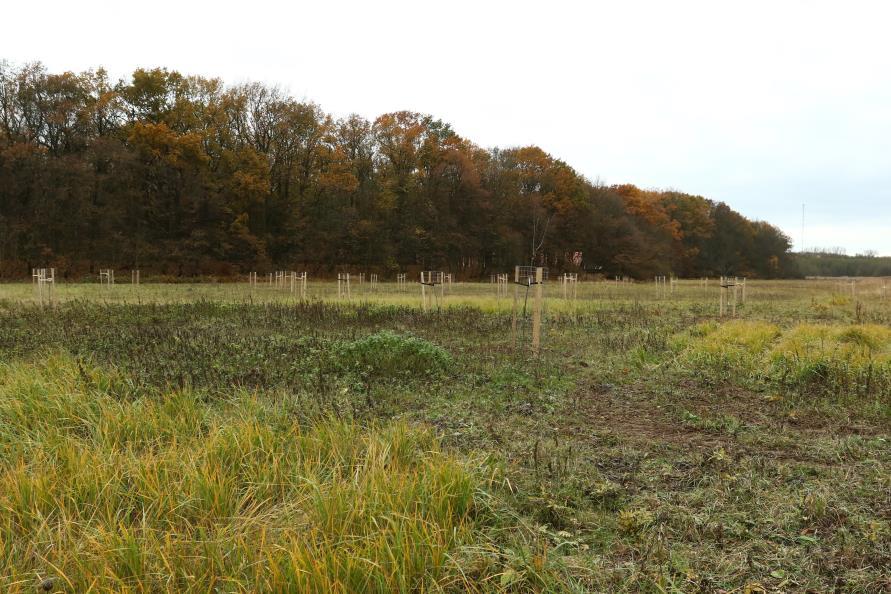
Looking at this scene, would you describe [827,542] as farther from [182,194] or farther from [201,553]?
[182,194]

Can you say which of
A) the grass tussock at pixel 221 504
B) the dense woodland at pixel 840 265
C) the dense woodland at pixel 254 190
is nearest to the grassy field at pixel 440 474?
the grass tussock at pixel 221 504

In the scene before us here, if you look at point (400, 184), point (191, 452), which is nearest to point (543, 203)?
point (400, 184)

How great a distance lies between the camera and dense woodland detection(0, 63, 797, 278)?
126 feet

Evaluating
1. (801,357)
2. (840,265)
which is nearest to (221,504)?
(801,357)

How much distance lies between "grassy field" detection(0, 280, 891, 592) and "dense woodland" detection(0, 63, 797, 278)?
33.9 m

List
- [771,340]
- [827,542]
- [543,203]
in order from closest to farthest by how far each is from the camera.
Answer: [827,542] → [771,340] → [543,203]

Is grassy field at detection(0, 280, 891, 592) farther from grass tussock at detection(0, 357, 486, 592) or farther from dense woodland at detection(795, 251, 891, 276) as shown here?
dense woodland at detection(795, 251, 891, 276)

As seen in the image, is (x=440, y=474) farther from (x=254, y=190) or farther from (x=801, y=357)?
(x=254, y=190)

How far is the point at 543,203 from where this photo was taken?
64.7 meters

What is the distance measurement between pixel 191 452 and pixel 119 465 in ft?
1.54

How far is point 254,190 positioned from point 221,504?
45034mm

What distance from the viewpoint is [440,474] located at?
3785 mm

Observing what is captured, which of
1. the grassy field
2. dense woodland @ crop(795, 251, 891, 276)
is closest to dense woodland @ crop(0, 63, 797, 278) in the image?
the grassy field

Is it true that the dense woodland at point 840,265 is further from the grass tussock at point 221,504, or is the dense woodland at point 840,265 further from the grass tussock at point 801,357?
the grass tussock at point 221,504
